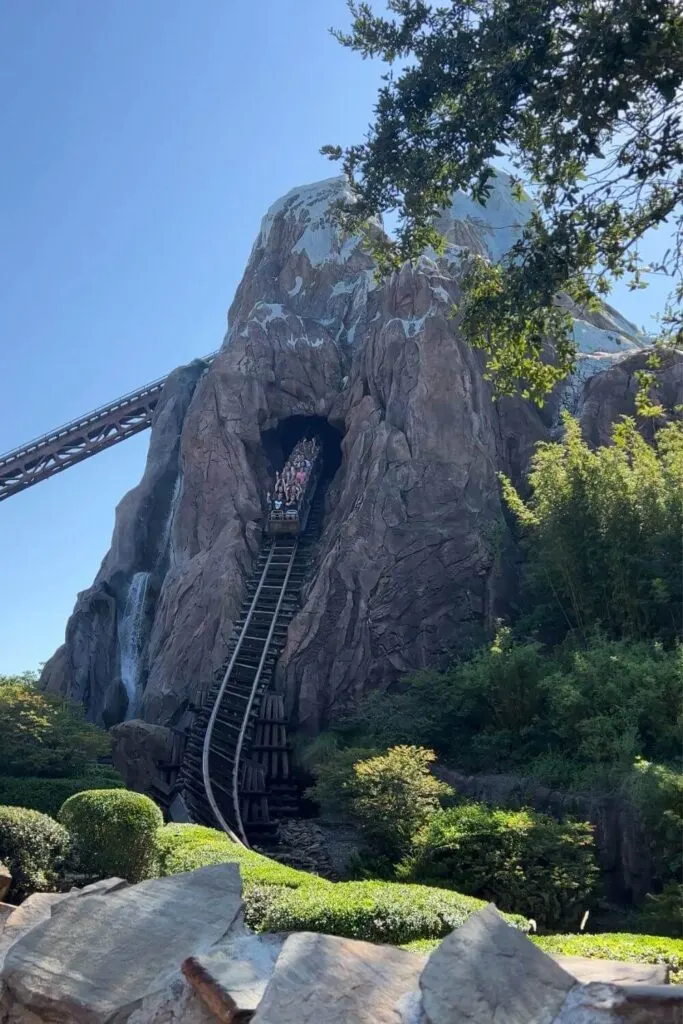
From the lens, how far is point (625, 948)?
5.69 metres

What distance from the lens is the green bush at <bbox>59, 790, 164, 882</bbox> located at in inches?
337

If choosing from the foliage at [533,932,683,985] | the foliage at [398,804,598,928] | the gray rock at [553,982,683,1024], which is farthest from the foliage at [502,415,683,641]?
the gray rock at [553,982,683,1024]

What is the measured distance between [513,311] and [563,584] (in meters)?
9.91

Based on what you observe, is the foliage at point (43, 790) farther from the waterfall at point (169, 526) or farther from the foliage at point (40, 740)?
the waterfall at point (169, 526)

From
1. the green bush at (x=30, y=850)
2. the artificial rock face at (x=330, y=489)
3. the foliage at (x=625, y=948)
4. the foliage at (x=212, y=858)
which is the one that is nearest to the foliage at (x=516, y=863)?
the foliage at (x=212, y=858)

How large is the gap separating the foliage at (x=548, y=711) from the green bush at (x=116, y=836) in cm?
552

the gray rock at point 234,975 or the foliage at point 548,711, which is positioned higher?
the foliage at point 548,711

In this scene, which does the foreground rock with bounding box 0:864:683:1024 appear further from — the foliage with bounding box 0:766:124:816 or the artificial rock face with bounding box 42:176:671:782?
the artificial rock face with bounding box 42:176:671:782

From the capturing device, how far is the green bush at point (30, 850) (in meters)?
8.22

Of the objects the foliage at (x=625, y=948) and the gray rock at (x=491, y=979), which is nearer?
the gray rock at (x=491, y=979)

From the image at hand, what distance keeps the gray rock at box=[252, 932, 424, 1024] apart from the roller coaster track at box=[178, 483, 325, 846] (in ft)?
30.9

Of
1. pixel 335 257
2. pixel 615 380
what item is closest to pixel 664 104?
pixel 615 380

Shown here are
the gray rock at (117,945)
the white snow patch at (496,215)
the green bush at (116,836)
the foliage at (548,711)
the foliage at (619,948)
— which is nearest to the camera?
the gray rock at (117,945)

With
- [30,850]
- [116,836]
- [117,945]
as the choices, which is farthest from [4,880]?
[117,945]
